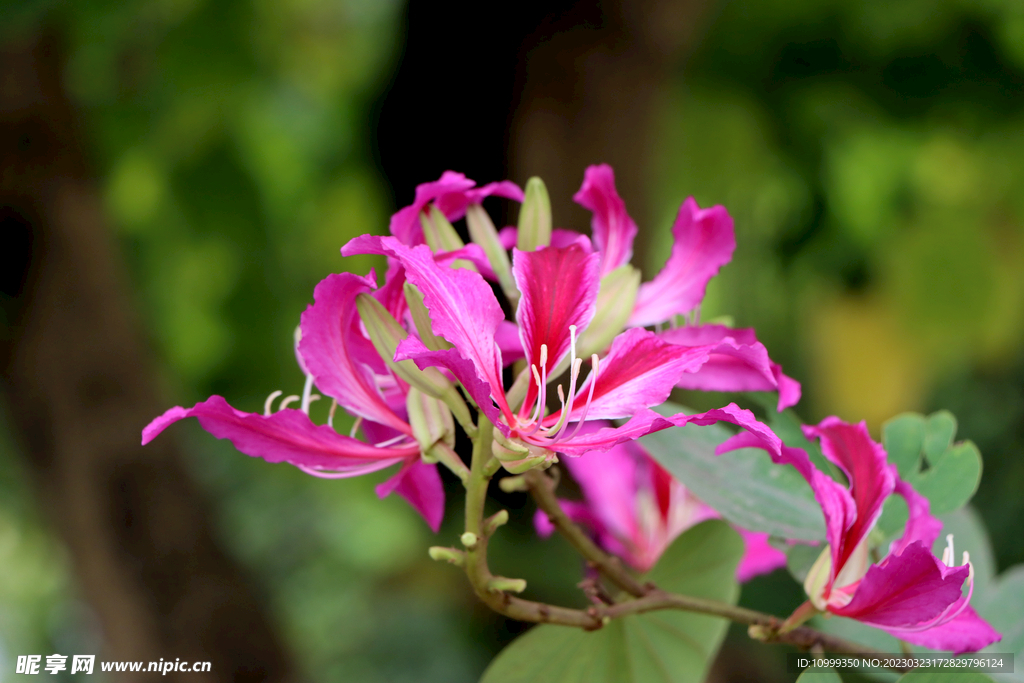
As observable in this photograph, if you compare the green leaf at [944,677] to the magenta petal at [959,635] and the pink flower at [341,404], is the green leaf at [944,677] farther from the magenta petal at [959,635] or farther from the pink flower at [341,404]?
the pink flower at [341,404]

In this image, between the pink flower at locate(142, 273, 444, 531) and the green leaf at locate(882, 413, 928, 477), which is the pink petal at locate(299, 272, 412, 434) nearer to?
the pink flower at locate(142, 273, 444, 531)

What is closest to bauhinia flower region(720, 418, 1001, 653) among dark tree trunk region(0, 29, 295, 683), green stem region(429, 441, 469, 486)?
green stem region(429, 441, 469, 486)

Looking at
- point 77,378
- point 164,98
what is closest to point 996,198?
point 164,98

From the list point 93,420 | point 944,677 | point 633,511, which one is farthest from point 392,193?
point 944,677

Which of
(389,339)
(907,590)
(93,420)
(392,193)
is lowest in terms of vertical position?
(93,420)

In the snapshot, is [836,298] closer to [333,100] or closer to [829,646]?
[333,100]

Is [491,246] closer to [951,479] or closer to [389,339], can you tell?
[389,339]

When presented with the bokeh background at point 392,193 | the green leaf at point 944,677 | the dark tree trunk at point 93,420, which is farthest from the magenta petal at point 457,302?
the dark tree trunk at point 93,420
